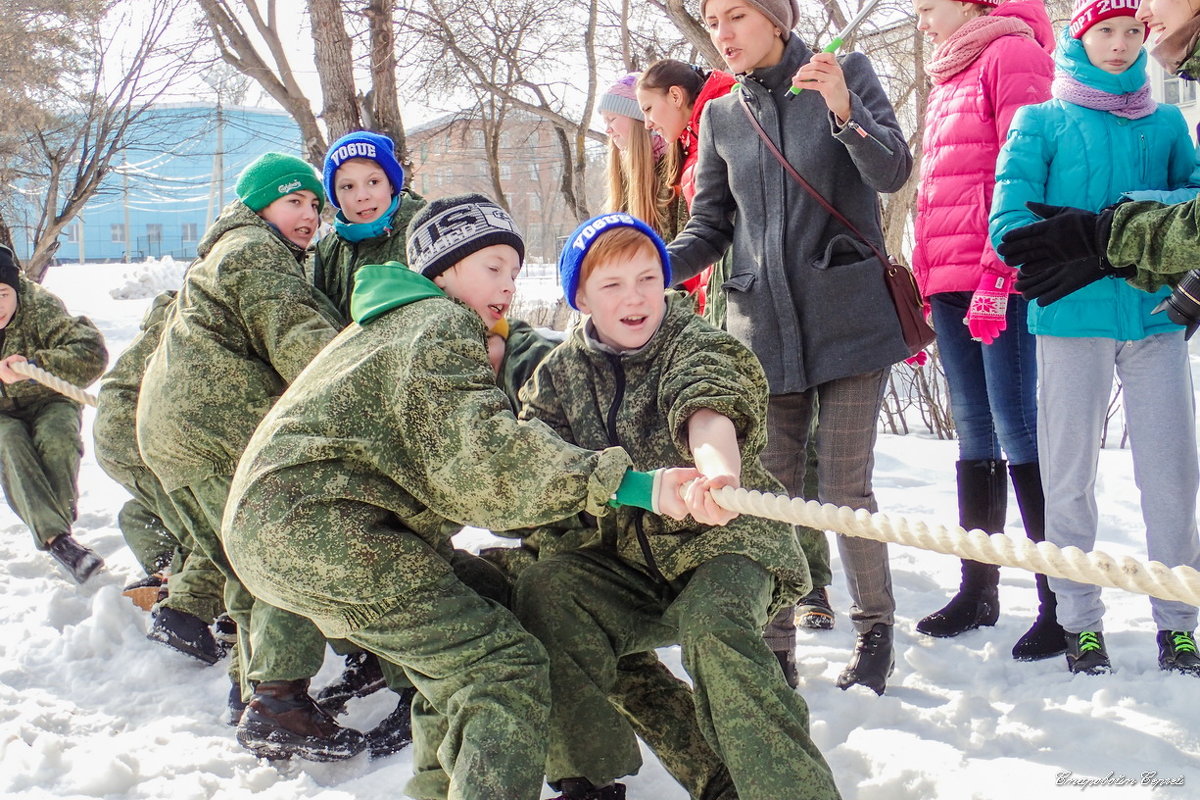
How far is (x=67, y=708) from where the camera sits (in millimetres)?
3191

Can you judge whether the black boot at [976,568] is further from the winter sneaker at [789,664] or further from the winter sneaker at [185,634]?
the winter sneaker at [185,634]

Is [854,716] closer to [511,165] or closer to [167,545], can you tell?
[167,545]

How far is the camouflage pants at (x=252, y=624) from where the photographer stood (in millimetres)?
2840

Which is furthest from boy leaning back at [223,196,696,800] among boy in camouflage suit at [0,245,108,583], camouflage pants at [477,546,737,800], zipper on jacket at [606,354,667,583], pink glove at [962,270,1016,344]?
boy in camouflage suit at [0,245,108,583]

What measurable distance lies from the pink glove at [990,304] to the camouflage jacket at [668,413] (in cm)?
94

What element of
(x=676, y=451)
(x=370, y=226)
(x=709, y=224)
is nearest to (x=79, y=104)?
(x=370, y=226)

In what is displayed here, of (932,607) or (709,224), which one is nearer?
(709,224)

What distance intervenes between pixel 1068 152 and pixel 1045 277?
1.59ft

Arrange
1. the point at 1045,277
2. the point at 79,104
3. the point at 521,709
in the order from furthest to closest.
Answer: the point at 79,104 < the point at 1045,277 < the point at 521,709

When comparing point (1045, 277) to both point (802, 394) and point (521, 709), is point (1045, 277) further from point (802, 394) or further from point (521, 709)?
point (521, 709)

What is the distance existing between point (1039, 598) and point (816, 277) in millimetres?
1217

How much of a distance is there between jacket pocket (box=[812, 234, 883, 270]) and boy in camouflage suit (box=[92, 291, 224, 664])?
2.40 metres

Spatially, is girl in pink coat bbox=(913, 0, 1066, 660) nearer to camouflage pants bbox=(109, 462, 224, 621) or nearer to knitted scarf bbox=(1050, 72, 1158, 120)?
knitted scarf bbox=(1050, 72, 1158, 120)

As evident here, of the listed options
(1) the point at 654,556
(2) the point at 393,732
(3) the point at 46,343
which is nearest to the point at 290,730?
(2) the point at 393,732
